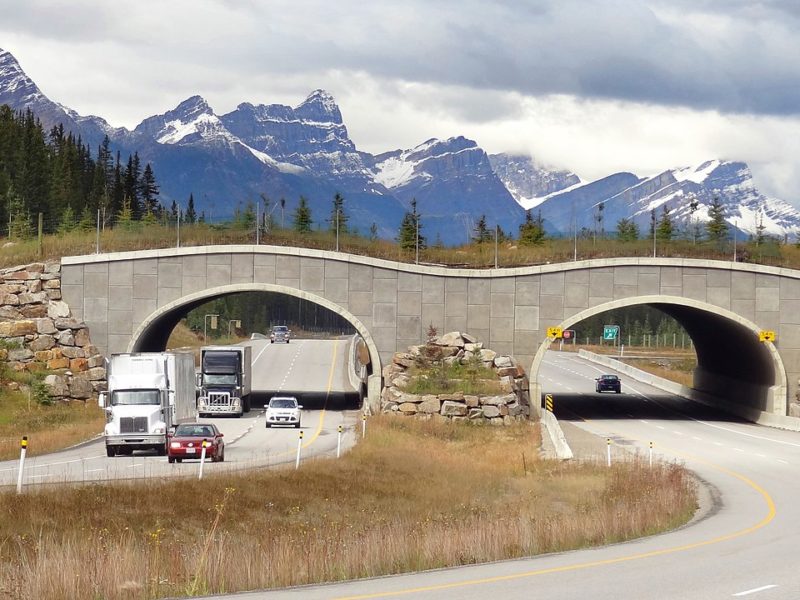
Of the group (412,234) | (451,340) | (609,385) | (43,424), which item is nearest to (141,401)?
(43,424)

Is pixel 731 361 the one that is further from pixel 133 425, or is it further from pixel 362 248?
pixel 133 425

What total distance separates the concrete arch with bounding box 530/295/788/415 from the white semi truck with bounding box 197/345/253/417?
1590cm

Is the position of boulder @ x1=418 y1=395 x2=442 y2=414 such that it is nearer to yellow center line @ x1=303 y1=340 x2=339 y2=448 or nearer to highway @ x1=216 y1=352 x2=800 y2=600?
yellow center line @ x1=303 y1=340 x2=339 y2=448

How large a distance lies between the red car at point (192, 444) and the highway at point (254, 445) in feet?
1.22

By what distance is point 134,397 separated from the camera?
44250 mm

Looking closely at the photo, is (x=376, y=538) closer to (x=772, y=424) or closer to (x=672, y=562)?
(x=672, y=562)

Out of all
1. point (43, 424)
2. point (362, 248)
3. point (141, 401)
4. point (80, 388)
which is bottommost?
point (43, 424)

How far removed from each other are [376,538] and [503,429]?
36.1 metres

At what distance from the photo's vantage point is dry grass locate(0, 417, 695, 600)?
18.4 meters

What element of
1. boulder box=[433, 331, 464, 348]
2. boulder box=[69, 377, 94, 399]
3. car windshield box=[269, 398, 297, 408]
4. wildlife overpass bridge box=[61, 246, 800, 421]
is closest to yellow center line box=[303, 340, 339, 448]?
car windshield box=[269, 398, 297, 408]

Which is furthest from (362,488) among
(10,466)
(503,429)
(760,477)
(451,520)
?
(503,429)

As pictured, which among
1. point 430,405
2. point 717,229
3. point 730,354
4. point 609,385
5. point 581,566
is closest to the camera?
point 581,566

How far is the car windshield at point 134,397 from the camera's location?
4400 cm

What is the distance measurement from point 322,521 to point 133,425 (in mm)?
16244
